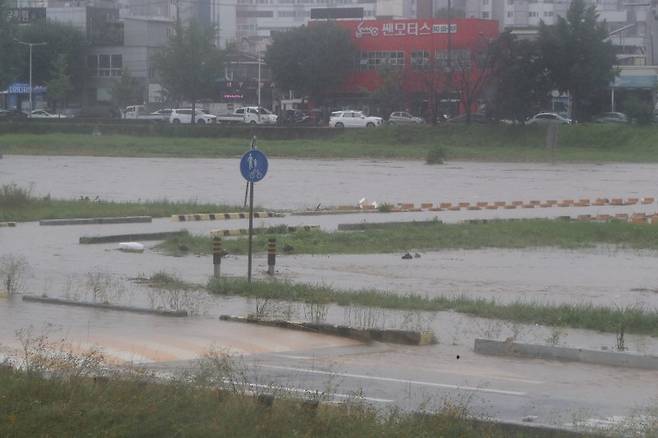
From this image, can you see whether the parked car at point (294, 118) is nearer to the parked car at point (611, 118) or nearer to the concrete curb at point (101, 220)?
the parked car at point (611, 118)

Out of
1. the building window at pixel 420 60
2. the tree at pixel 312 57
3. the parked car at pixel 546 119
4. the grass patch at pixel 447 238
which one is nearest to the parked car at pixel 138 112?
the tree at pixel 312 57

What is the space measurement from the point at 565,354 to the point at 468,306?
3.51 metres

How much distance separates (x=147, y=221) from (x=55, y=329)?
16276 millimetres

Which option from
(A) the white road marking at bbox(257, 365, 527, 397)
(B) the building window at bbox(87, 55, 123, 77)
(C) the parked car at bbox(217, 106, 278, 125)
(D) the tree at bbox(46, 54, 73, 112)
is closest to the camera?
(A) the white road marking at bbox(257, 365, 527, 397)

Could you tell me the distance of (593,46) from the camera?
250ft

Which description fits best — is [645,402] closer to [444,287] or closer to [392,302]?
[392,302]

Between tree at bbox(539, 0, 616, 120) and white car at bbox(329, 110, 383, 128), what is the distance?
13.9m

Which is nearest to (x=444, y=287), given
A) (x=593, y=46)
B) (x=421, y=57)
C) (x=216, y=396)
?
(x=216, y=396)

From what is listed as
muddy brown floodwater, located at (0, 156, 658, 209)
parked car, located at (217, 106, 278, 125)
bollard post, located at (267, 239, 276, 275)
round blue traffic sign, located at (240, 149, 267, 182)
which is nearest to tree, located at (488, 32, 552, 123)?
muddy brown floodwater, located at (0, 156, 658, 209)

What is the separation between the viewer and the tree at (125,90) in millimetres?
101688

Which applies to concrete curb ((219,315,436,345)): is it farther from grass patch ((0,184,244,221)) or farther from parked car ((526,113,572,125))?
parked car ((526,113,572,125))

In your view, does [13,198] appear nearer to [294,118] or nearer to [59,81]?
[294,118]

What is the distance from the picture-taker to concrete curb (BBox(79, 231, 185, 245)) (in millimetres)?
24859

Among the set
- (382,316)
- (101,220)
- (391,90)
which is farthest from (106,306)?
(391,90)
